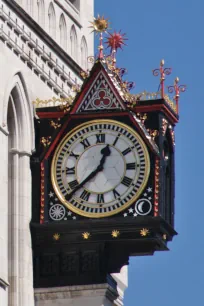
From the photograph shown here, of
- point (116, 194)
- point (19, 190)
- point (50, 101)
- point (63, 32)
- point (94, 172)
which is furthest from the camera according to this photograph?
point (63, 32)

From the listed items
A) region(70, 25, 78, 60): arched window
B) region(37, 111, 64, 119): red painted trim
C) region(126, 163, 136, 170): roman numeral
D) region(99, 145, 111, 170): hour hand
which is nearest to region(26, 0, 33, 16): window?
region(37, 111, 64, 119): red painted trim

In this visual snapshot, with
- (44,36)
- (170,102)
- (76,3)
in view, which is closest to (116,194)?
(170,102)

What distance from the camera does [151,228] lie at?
47.5m

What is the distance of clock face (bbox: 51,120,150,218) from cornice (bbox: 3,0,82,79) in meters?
2.19

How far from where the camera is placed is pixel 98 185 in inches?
1895

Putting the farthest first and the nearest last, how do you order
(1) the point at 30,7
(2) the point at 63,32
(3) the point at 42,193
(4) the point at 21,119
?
(2) the point at 63,32
(1) the point at 30,7
(4) the point at 21,119
(3) the point at 42,193

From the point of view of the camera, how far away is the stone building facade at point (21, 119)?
47438 millimetres

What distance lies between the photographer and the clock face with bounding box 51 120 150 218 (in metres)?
48.0

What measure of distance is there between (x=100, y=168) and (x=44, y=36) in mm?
3097

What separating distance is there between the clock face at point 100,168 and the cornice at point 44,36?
2187 millimetres

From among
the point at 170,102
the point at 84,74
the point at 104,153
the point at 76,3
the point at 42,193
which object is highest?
the point at 76,3

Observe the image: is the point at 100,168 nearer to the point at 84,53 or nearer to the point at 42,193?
the point at 42,193

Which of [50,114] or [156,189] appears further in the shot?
[50,114]

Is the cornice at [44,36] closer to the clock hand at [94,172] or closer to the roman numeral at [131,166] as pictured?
the clock hand at [94,172]
